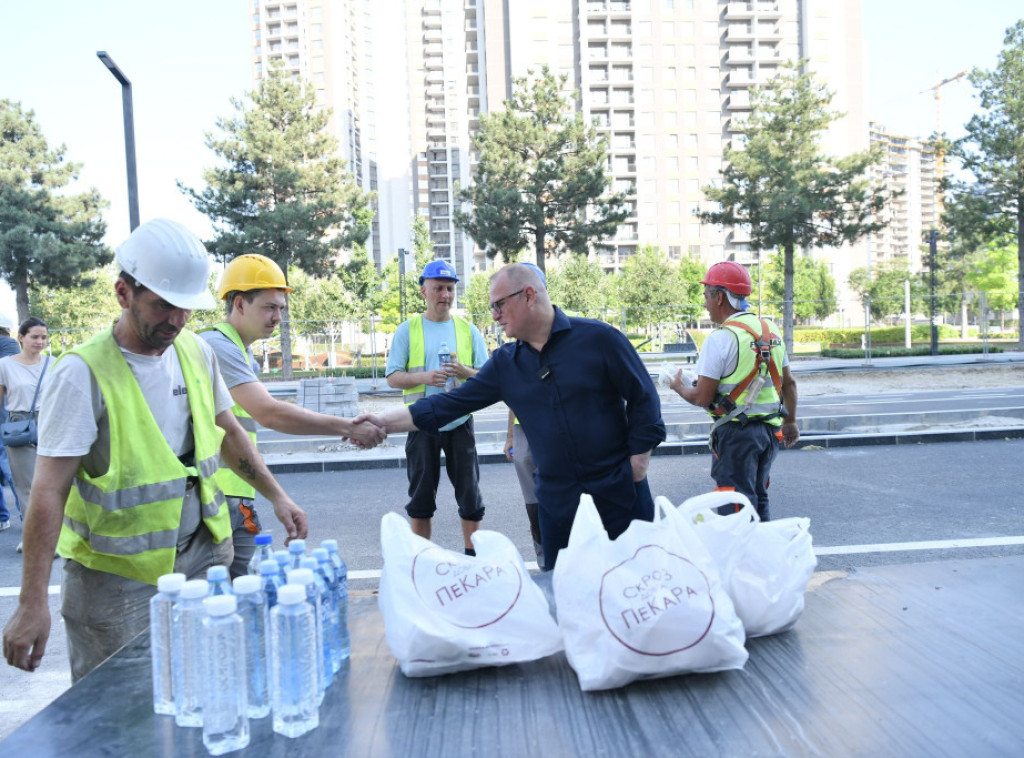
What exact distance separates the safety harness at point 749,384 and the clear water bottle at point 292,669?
3.09m

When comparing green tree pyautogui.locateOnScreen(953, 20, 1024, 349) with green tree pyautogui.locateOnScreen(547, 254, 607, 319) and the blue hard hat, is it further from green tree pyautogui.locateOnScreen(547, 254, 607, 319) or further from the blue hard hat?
the blue hard hat

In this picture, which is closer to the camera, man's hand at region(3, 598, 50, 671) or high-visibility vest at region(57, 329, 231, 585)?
man's hand at region(3, 598, 50, 671)

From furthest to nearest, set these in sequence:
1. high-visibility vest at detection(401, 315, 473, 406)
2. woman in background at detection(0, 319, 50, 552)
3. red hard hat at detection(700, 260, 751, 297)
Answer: woman in background at detection(0, 319, 50, 552), high-visibility vest at detection(401, 315, 473, 406), red hard hat at detection(700, 260, 751, 297)

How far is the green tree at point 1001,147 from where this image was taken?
31734 mm

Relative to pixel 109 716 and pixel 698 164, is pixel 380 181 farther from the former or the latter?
pixel 109 716

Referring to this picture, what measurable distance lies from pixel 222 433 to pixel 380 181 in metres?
123

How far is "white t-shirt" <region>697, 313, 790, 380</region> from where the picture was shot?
14.7 feet

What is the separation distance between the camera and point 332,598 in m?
2.30

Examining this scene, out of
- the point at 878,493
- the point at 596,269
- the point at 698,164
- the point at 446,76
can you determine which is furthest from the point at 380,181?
the point at 878,493

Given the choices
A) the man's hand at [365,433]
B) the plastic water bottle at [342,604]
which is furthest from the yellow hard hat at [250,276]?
the plastic water bottle at [342,604]

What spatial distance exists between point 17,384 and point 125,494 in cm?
562

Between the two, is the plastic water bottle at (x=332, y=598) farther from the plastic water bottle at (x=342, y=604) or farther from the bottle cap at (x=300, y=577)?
the bottle cap at (x=300, y=577)

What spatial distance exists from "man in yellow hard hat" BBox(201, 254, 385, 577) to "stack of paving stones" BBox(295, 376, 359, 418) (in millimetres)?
10484

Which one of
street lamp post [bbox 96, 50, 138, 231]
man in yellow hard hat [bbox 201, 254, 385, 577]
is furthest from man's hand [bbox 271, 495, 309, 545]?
street lamp post [bbox 96, 50, 138, 231]
